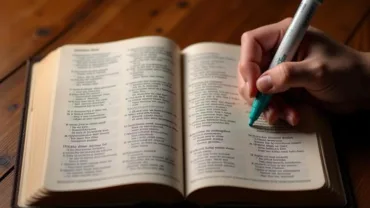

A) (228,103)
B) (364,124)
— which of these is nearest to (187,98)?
(228,103)

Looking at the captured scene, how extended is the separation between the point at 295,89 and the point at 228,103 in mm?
109

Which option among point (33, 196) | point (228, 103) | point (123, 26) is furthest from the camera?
point (123, 26)

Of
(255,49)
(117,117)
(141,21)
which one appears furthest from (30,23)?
(255,49)

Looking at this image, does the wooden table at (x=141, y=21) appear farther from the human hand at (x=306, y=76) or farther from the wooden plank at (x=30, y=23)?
the human hand at (x=306, y=76)

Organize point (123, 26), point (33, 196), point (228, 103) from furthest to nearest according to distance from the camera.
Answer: point (123, 26) → point (228, 103) → point (33, 196)

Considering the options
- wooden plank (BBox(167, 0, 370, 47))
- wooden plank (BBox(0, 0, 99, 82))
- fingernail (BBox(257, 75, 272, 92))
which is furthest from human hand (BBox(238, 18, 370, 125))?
wooden plank (BBox(0, 0, 99, 82))

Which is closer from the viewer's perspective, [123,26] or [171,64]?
[171,64]

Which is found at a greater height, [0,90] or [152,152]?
[0,90]

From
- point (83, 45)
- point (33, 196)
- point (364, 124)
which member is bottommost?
point (33, 196)

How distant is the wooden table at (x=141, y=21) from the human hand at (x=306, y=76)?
11 centimetres

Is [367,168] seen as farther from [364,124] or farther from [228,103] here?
[228,103]

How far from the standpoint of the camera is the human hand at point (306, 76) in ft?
2.36

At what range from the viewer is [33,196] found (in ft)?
2.21

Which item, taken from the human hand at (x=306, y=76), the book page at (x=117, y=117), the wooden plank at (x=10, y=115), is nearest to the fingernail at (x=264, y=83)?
the human hand at (x=306, y=76)
